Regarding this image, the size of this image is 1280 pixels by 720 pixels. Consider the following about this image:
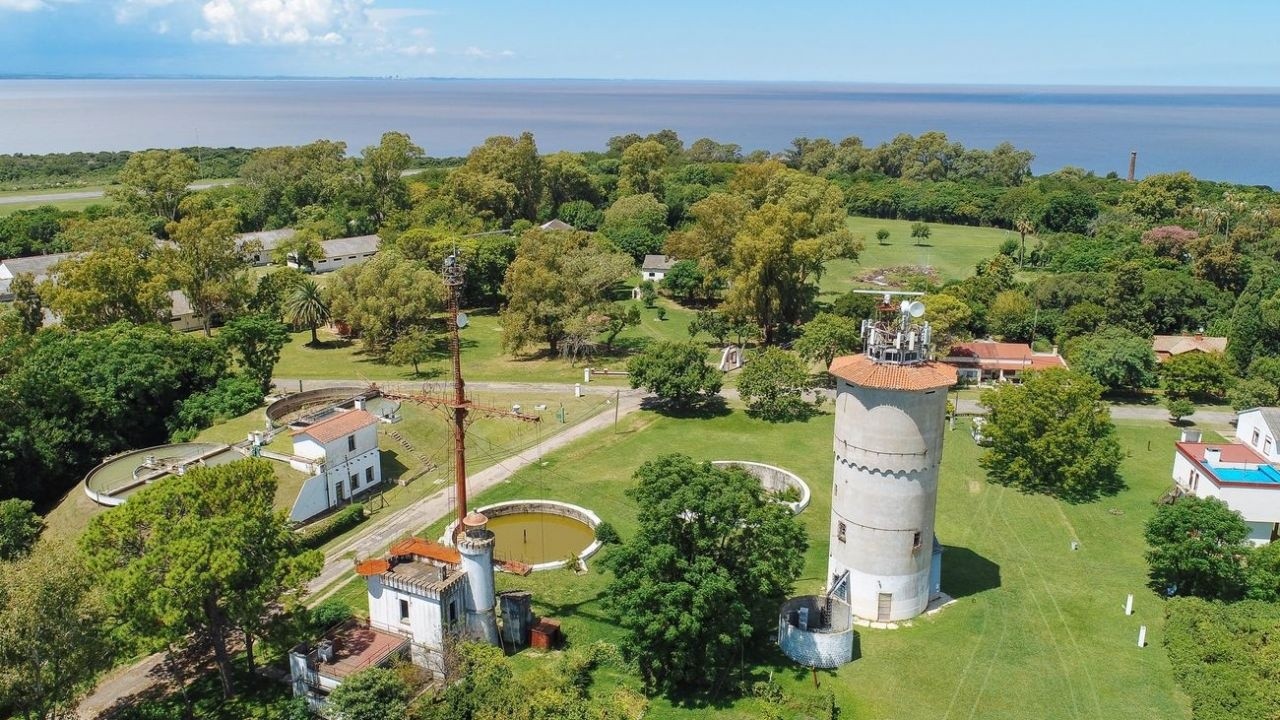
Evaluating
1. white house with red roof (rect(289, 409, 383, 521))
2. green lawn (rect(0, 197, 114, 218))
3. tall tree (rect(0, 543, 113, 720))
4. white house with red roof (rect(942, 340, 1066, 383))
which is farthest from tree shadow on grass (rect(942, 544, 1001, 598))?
green lawn (rect(0, 197, 114, 218))

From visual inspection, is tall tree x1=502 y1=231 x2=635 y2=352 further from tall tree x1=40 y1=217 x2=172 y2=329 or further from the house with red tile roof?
the house with red tile roof

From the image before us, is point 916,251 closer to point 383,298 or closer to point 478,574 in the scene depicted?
point 383,298

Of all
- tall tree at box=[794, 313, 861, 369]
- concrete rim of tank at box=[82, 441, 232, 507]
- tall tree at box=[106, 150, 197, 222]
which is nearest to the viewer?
Result: concrete rim of tank at box=[82, 441, 232, 507]

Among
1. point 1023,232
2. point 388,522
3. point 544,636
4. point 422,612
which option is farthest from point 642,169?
point 422,612

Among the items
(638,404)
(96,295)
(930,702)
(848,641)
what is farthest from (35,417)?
(930,702)

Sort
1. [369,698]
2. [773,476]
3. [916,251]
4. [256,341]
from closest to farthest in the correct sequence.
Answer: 1. [369,698]
2. [773,476]
3. [256,341]
4. [916,251]
